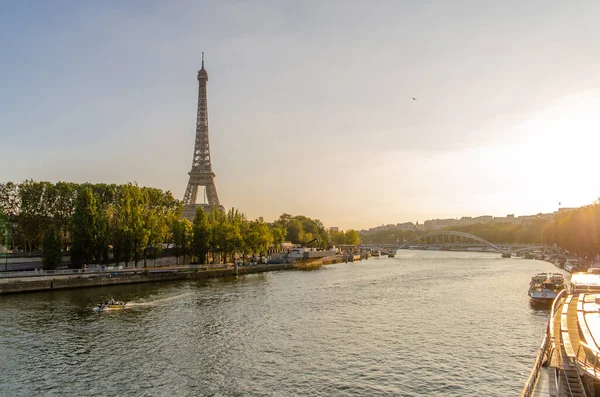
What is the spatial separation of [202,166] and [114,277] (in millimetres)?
64553

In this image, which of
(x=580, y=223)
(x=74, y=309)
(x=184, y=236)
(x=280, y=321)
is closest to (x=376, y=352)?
(x=280, y=321)

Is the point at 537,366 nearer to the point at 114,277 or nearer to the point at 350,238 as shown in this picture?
the point at 114,277

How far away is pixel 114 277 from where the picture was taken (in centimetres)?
5566

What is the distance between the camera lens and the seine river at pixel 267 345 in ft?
67.8

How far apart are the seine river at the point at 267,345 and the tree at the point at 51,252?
37.8ft

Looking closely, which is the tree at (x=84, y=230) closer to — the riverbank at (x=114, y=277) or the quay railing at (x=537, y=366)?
the riverbank at (x=114, y=277)

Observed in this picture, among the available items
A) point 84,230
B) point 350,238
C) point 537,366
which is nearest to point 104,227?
point 84,230

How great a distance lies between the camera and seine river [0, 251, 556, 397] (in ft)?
67.8

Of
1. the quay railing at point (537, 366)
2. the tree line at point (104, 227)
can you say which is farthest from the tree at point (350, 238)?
the quay railing at point (537, 366)

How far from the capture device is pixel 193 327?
31719 millimetres

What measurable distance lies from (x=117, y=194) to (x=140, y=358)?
191ft

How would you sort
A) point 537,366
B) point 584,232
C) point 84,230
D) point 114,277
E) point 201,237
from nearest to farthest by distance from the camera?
point 537,366
point 114,277
point 84,230
point 201,237
point 584,232

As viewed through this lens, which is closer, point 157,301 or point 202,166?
point 157,301

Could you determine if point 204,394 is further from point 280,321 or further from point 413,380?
point 280,321
